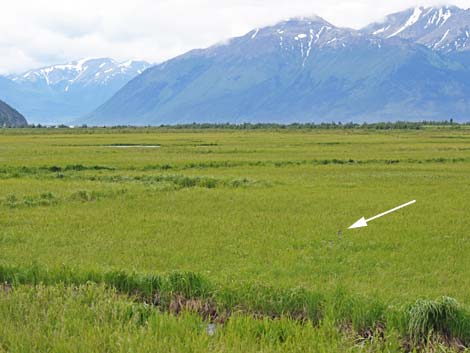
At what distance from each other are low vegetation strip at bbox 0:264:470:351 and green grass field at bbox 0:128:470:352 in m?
0.03

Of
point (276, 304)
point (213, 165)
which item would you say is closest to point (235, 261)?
point (276, 304)

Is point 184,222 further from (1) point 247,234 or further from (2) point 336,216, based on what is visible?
(2) point 336,216

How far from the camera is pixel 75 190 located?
22.6 metres

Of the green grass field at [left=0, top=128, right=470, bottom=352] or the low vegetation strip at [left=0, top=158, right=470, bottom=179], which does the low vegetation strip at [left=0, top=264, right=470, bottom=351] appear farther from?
the low vegetation strip at [left=0, top=158, right=470, bottom=179]

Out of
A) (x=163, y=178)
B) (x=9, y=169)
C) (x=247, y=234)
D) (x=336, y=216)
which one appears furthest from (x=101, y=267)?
(x=9, y=169)

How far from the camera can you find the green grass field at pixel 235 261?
770 cm

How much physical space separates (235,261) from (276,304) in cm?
284

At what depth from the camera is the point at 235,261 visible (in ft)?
38.8

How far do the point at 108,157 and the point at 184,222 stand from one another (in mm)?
24961

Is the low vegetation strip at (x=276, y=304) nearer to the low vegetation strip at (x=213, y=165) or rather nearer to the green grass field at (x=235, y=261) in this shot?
the green grass field at (x=235, y=261)

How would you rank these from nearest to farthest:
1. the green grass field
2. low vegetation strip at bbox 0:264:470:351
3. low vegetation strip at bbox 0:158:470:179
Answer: the green grass field
low vegetation strip at bbox 0:264:470:351
low vegetation strip at bbox 0:158:470:179

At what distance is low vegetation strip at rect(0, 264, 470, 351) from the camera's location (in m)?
8.12

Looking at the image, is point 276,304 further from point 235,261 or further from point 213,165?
point 213,165

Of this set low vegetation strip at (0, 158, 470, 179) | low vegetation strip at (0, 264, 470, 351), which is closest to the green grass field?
low vegetation strip at (0, 264, 470, 351)
